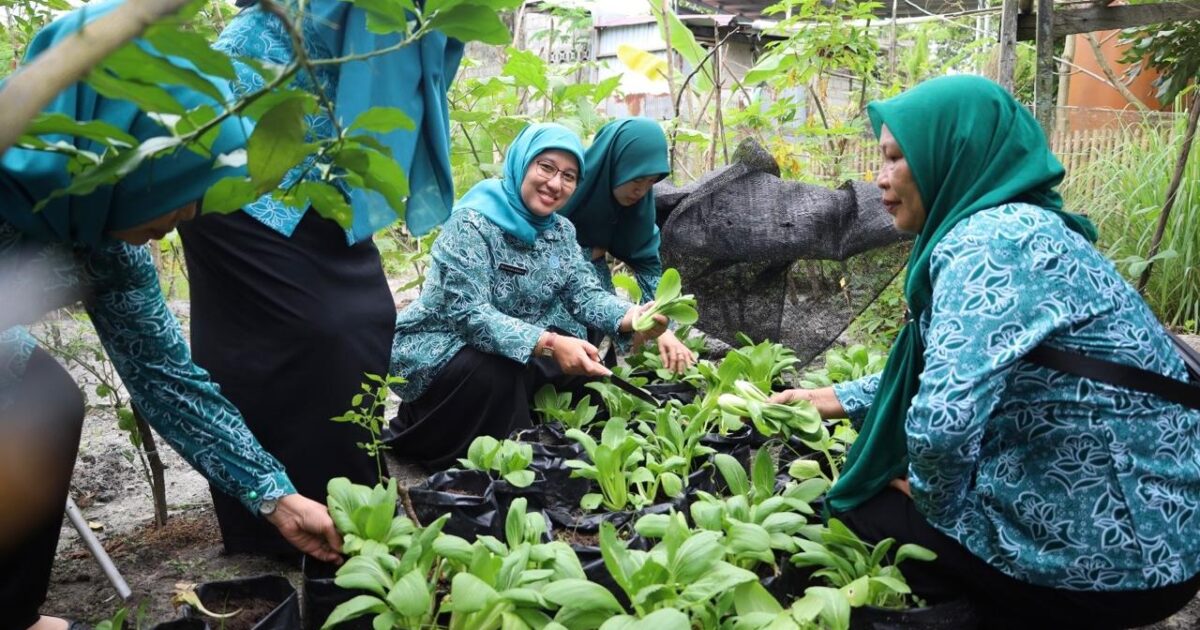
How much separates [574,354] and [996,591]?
136cm

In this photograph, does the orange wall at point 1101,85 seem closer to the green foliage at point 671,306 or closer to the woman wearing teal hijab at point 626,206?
the woman wearing teal hijab at point 626,206

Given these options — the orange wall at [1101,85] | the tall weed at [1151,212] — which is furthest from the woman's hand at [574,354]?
the orange wall at [1101,85]

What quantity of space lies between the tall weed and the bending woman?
4.65 metres

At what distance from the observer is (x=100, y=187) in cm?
150

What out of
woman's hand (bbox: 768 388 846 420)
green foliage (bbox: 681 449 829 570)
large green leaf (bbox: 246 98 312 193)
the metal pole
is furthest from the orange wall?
large green leaf (bbox: 246 98 312 193)

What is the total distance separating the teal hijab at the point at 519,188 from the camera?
10.6 ft

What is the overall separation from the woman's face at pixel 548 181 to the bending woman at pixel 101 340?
4.95 ft

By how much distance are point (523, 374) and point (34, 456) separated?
64.5 inches

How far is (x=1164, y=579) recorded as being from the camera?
6.01 feet

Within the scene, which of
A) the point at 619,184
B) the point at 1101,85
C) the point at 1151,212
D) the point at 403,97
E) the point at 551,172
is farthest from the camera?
the point at 1101,85

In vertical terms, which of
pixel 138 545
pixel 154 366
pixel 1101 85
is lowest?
pixel 138 545

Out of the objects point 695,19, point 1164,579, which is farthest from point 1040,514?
point 695,19

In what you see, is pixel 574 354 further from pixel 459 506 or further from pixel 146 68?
pixel 146 68

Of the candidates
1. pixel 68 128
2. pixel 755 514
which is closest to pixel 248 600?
pixel 755 514
